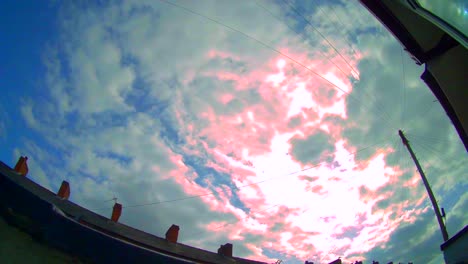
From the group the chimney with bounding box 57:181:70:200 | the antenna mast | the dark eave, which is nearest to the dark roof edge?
the dark eave

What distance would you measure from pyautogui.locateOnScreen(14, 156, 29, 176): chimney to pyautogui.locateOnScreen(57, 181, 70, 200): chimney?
1.80 m

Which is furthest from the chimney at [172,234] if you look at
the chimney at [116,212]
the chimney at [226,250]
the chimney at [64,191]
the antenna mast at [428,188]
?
the antenna mast at [428,188]

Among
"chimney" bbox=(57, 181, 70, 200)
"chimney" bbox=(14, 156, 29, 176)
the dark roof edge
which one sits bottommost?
the dark roof edge

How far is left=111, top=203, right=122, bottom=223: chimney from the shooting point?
1304cm

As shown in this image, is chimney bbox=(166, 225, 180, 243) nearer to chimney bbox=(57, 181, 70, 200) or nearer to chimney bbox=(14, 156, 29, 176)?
chimney bbox=(57, 181, 70, 200)

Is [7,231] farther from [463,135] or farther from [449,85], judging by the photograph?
[463,135]

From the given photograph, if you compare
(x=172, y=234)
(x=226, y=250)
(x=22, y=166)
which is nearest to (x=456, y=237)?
(x=226, y=250)

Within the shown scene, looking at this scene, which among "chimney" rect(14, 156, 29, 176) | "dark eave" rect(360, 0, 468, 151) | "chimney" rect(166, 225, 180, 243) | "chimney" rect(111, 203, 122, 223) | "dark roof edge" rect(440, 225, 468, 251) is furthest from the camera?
"chimney" rect(111, 203, 122, 223)

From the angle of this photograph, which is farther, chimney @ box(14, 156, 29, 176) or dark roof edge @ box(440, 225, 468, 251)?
chimney @ box(14, 156, 29, 176)

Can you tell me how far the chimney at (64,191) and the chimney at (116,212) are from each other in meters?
2.57

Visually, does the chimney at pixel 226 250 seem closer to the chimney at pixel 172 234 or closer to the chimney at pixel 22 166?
Result: the chimney at pixel 172 234

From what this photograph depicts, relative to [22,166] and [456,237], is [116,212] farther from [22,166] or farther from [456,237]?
[456,237]

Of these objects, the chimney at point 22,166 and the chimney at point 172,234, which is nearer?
the chimney at point 22,166

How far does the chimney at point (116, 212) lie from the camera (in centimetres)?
1304
